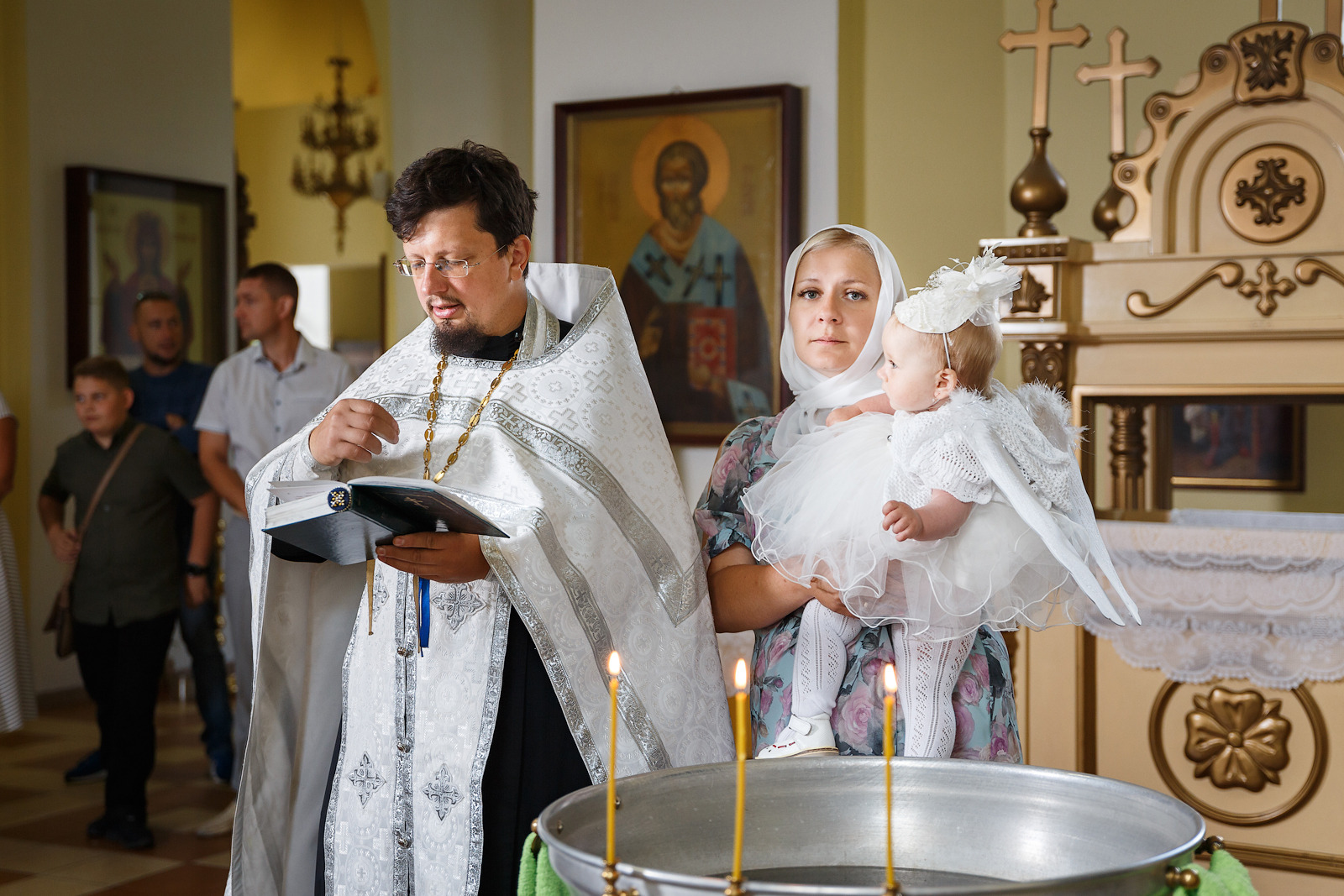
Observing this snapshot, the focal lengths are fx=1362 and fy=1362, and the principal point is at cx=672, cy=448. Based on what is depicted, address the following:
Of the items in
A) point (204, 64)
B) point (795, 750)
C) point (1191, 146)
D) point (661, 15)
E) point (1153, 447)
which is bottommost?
point (795, 750)

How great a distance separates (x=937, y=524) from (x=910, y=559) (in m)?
0.08

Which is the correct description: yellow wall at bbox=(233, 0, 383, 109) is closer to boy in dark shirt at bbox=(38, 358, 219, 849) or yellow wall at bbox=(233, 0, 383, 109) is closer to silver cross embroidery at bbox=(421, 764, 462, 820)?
boy in dark shirt at bbox=(38, 358, 219, 849)

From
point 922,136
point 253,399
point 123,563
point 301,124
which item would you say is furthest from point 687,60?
point 301,124

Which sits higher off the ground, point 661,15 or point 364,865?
point 661,15

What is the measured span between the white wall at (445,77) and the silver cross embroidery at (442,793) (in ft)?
15.3

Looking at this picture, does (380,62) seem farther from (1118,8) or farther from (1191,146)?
(1191,146)

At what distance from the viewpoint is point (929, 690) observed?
1965 mm

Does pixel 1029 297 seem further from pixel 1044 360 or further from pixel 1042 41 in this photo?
pixel 1042 41

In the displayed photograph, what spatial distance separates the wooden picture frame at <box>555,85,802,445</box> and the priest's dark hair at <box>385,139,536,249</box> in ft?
9.38

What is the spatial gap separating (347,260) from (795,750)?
10.6 meters

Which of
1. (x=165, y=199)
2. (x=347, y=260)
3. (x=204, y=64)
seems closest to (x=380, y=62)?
(x=204, y=64)

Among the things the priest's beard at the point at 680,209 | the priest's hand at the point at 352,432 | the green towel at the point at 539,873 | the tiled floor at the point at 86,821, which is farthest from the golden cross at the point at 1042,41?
the tiled floor at the point at 86,821

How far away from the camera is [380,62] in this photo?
28.4ft

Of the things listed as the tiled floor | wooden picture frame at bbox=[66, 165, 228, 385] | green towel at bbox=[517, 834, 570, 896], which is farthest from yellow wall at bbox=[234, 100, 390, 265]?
green towel at bbox=[517, 834, 570, 896]
